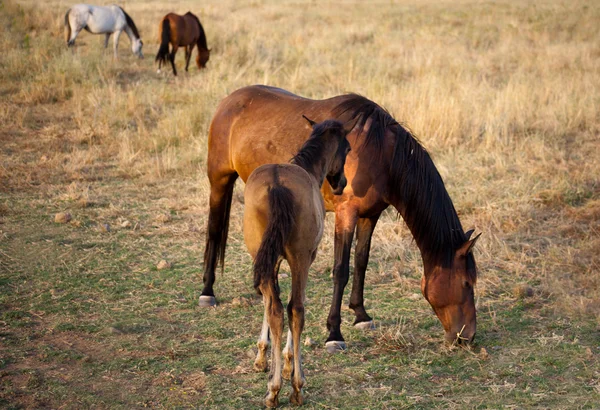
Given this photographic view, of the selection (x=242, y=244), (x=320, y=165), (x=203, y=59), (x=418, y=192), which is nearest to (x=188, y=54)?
(x=203, y=59)

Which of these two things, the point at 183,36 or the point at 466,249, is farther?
the point at 183,36

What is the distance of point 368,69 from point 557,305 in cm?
855

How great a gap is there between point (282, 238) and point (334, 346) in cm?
138

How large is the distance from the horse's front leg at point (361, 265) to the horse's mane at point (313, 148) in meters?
0.97

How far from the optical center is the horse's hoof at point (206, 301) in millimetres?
5242

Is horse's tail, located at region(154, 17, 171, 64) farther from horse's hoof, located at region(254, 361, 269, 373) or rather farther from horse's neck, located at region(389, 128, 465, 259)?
horse's hoof, located at region(254, 361, 269, 373)

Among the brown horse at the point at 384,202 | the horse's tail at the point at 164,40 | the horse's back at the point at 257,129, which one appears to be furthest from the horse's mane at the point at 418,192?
the horse's tail at the point at 164,40

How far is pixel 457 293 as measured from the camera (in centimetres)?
438

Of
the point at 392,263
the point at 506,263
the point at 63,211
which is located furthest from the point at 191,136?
the point at 506,263

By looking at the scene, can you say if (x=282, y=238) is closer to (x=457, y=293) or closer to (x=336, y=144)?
(x=336, y=144)

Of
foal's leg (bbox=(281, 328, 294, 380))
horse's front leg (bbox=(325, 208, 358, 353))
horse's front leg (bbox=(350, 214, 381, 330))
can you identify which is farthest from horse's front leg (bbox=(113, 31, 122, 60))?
foal's leg (bbox=(281, 328, 294, 380))

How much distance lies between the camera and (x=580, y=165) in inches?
327

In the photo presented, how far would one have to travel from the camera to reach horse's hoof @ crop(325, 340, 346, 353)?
4.47 metres

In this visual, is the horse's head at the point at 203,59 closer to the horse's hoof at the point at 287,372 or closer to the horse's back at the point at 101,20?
the horse's back at the point at 101,20
